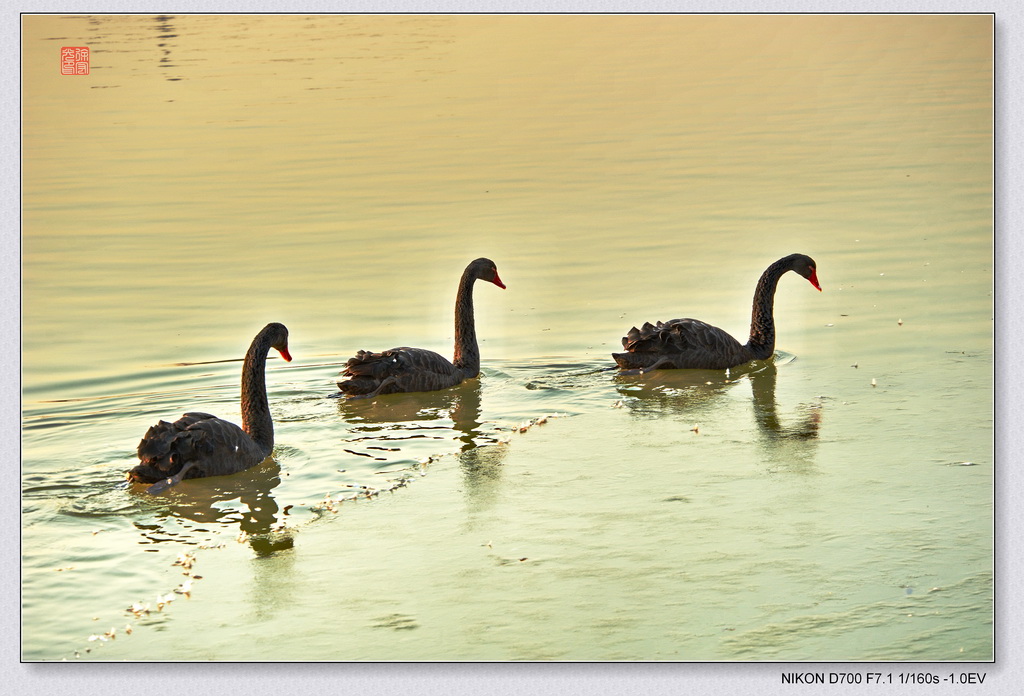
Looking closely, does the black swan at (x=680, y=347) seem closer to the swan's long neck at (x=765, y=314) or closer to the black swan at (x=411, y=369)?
the swan's long neck at (x=765, y=314)

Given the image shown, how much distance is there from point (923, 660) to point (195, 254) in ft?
23.2

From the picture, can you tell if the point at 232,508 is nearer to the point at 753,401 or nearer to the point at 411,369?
the point at 411,369

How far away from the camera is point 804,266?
31.9 feet

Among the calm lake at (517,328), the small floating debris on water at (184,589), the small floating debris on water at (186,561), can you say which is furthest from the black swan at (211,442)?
the small floating debris on water at (184,589)

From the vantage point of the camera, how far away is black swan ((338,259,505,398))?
8641mm

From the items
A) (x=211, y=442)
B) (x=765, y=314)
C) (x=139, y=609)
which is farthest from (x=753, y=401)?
(x=139, y=609)

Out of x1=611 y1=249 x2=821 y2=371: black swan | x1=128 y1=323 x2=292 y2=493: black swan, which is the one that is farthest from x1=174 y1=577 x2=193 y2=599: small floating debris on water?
x1=611 y1=249 x2=821 y2=371: black swan

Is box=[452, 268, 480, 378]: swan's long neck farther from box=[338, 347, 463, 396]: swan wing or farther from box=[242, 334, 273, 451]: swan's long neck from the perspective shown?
box=[242, 334, 273, 451]: swan's long neck

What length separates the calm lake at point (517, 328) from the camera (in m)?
5.57

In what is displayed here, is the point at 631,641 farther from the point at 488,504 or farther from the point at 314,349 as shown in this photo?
the point at 314,349

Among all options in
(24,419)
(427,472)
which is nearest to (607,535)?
(427,472)

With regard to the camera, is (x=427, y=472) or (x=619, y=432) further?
(x=619, y=432)

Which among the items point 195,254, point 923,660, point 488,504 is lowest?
point 923,660

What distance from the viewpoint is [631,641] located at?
5.26 meters
